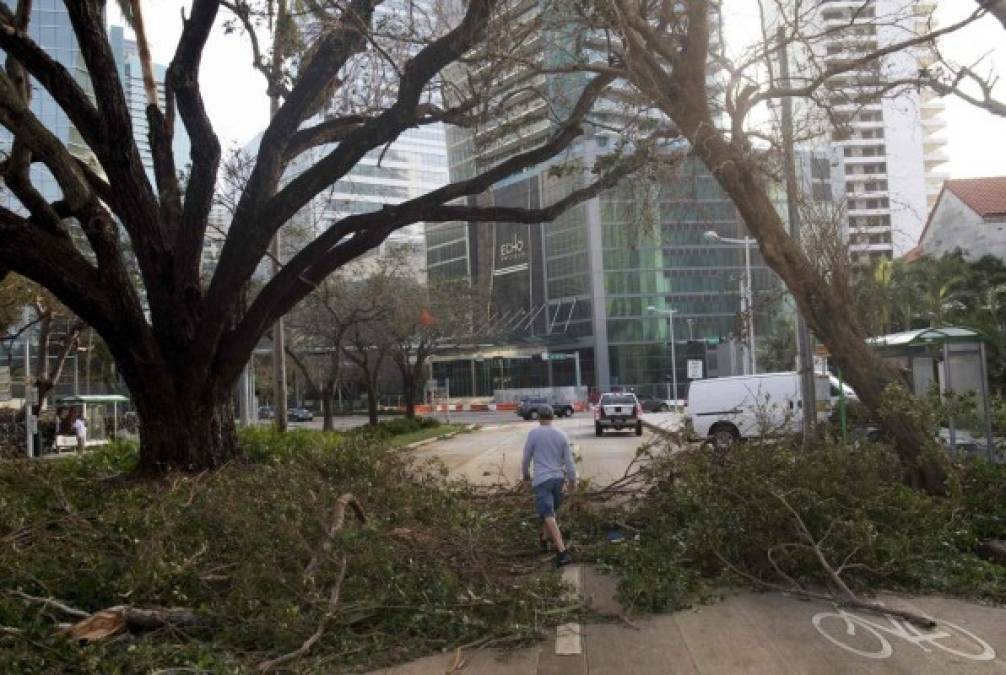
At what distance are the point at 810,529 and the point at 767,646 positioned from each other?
2.14m

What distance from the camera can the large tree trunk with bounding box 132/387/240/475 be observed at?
12.1 m

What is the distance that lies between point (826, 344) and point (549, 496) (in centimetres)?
463

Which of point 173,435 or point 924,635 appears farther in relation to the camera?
point 173,435

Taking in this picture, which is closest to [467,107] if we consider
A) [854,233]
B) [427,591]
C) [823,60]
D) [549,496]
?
[823,60]

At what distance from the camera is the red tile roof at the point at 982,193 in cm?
3581

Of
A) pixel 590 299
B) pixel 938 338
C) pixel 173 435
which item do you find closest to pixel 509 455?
pixel 173 435

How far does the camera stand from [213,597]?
6.47 m

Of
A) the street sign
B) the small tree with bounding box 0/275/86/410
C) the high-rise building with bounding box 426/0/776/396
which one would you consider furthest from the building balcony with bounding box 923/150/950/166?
the small tree with bounding box 0/275/86/410

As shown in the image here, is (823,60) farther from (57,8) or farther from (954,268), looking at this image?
(57,8)

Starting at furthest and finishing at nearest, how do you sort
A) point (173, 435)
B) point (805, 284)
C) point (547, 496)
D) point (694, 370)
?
1. point (694, 370)
2. point (173, 435)
3. point (805, 284)
4. point (547, 496)

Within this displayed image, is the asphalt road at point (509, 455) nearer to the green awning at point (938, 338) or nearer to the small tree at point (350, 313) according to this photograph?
the green awning at point (938, 338)

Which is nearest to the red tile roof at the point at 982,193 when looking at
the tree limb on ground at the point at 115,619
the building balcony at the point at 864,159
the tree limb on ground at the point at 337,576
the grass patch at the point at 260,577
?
the grass patch at the point at 260,577

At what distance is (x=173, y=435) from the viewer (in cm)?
1220

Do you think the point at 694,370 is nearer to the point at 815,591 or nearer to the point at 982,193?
the point at 982,193
